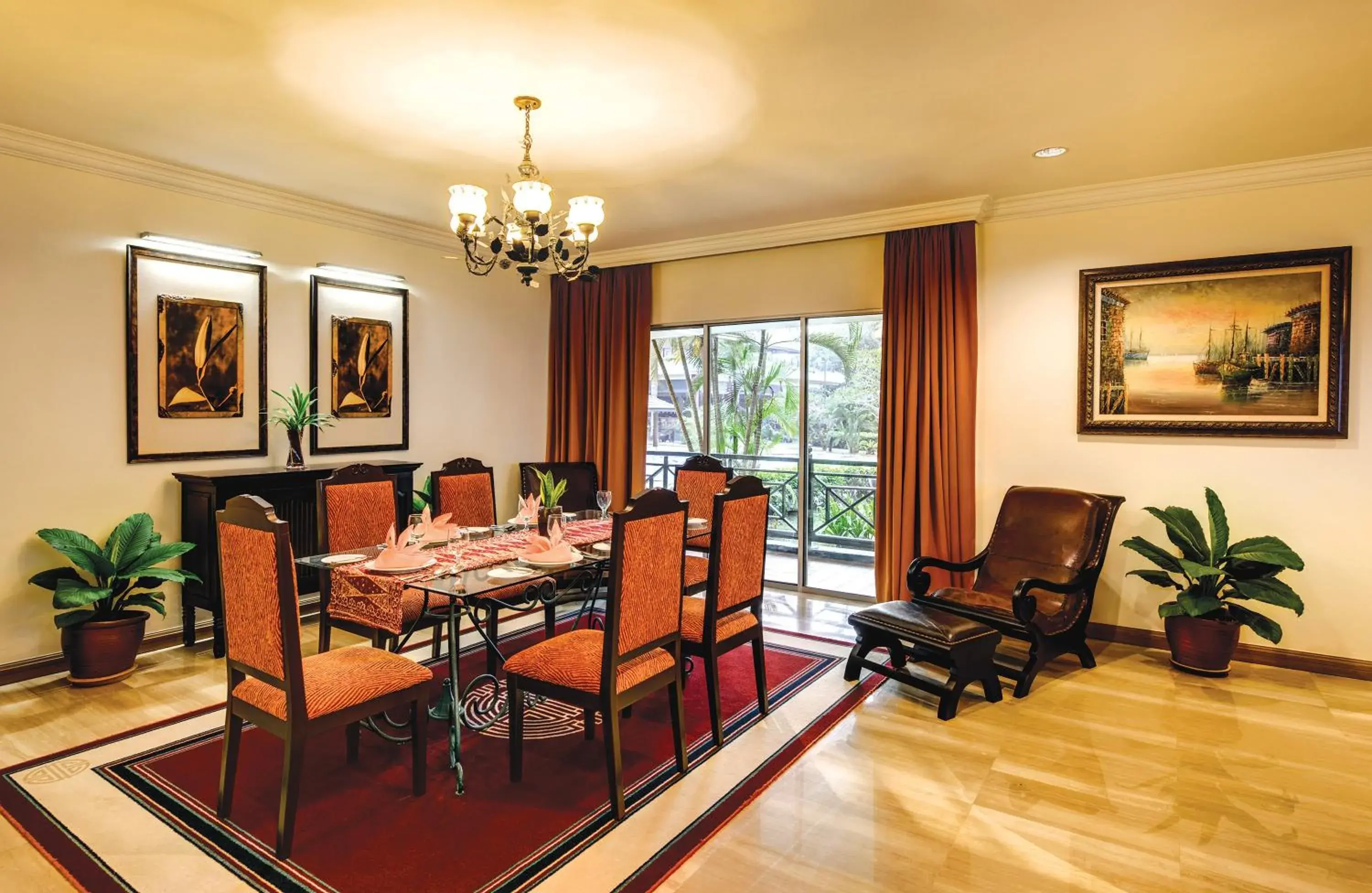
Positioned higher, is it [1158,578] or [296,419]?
[296,419]

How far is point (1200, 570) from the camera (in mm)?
3914

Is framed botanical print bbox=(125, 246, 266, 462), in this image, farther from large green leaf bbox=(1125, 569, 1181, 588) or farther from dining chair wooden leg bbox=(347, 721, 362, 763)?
large green leaf bbox=(1125, 569, 1181, 588)

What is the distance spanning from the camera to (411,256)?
565 cm

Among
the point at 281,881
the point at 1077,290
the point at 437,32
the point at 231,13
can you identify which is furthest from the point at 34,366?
the point at 1077,290

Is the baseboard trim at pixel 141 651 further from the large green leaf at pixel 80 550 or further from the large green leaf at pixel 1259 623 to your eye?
the large green leaf at pixel 1259 623

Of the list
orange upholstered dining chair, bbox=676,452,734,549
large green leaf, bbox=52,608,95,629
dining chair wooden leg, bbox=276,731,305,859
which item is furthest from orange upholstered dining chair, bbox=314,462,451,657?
orange upholstered dining chair, bbox=676,452,734,549

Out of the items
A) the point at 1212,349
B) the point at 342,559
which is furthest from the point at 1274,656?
the point at 342,559

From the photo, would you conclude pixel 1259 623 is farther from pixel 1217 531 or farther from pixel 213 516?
pixel 213 516

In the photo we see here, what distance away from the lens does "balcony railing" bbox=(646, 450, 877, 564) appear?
570cm

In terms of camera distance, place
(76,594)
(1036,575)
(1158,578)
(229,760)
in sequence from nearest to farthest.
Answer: (229,760)
(76,594)
(1158,578)
(1036,575)

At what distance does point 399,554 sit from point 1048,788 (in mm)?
2593

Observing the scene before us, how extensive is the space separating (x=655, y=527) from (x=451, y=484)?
2.06 m

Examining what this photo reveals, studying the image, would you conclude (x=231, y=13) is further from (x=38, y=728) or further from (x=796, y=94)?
(x=38, y=728)

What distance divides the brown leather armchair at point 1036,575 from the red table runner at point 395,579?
208 cm
